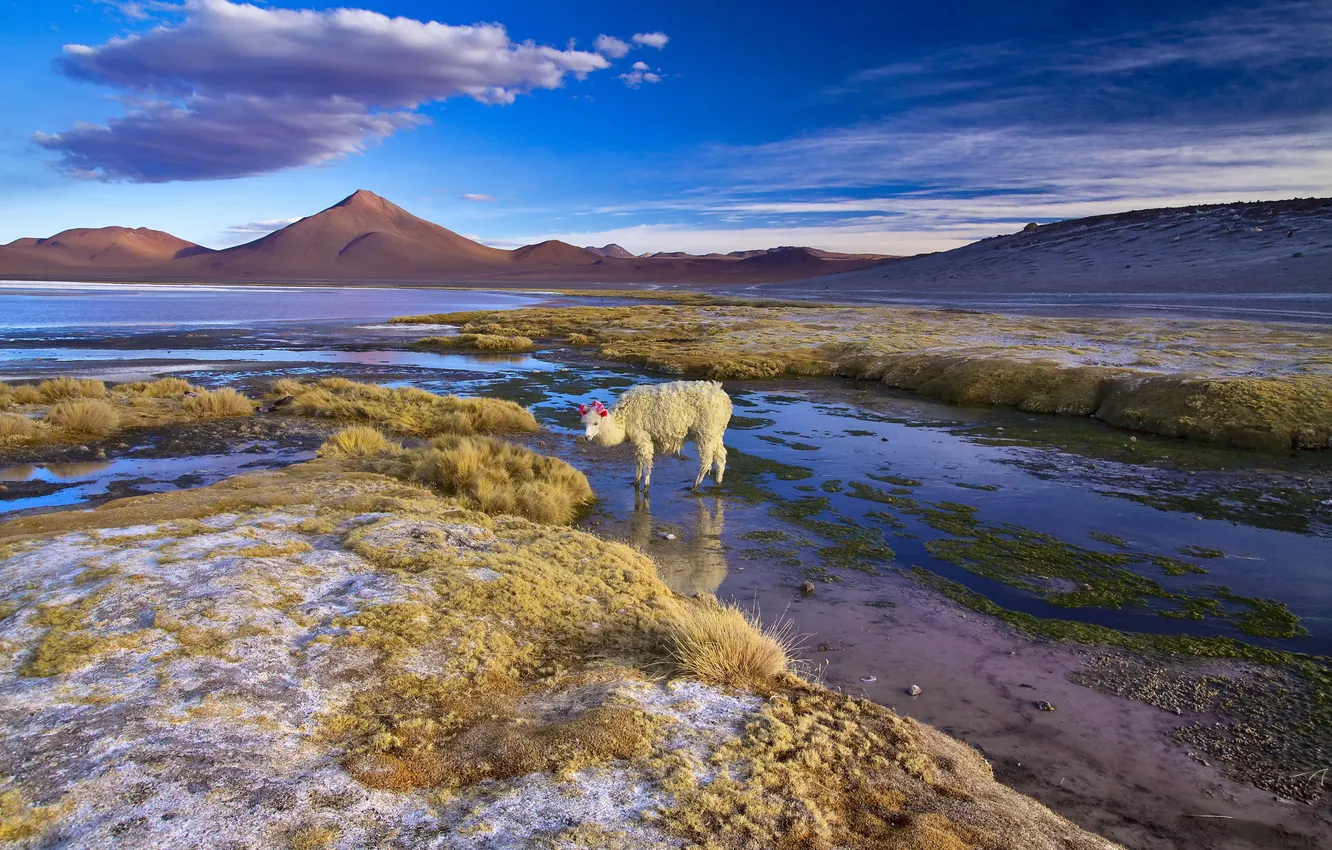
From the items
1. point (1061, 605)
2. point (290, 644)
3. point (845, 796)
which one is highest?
point (290, 644)

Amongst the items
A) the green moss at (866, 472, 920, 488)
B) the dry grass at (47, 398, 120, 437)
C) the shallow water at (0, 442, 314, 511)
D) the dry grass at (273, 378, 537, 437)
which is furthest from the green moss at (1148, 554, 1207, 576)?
the dry grass at (47, 398, 120, 437)

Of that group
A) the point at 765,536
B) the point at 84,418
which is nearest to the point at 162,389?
the point at 84,418

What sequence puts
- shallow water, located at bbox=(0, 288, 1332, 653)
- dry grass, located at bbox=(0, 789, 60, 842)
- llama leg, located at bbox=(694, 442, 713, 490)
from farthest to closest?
1. llama leg, located at bbox=(694, 442, 713, 490)
2. shallow water, located at bbox=(0, 288, 1332, 653)
3. dry grass, located at bbox=(0, 789, 60, 842)

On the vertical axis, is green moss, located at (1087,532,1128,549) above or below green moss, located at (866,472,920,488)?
below

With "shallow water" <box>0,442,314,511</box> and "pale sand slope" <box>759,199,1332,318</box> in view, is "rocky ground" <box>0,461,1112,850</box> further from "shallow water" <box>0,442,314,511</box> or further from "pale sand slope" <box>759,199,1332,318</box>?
"pale sand slope" <box>759,199,1332,318</box>

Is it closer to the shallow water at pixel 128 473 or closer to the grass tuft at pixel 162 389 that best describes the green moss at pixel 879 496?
the shallow water at pixel 128 473

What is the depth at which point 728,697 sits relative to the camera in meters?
4.90

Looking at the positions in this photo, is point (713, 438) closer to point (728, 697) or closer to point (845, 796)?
point (728, 697)

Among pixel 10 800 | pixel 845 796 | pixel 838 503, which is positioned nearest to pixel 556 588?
pixel 845 796

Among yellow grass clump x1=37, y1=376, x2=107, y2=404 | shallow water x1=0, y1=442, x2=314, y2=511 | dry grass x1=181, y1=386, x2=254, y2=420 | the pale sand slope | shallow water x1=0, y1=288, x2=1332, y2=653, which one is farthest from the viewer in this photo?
the pale sand slope

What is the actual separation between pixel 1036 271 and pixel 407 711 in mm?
104403

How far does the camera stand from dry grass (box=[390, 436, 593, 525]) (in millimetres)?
10508

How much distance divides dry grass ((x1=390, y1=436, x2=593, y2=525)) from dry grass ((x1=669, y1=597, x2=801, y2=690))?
5155mm

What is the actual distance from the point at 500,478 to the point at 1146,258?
9310 centimetres
